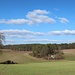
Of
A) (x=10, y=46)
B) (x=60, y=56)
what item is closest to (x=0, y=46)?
(x=60, y=56)

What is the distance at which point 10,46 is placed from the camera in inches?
6959

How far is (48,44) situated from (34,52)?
12160 mm

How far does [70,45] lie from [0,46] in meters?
116

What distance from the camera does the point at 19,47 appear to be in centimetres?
17062

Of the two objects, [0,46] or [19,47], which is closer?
[0,46]

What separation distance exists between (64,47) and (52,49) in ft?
144

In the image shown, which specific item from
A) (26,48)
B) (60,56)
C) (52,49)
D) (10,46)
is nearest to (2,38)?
(60,56)

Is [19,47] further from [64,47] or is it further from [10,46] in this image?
[64,47]

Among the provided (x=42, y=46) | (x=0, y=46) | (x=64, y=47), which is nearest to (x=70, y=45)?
(x=64, y=47)

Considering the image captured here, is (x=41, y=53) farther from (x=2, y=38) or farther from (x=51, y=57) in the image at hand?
(x=2, y=38)

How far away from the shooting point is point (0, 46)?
6862 centimetres

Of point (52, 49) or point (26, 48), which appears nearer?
point (52, 49)

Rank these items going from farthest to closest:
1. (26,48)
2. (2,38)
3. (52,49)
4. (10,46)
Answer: (10,46), (26,48), (52,49), (2,38)

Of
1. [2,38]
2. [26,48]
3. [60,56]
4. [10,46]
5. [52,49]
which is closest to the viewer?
[2,38]
